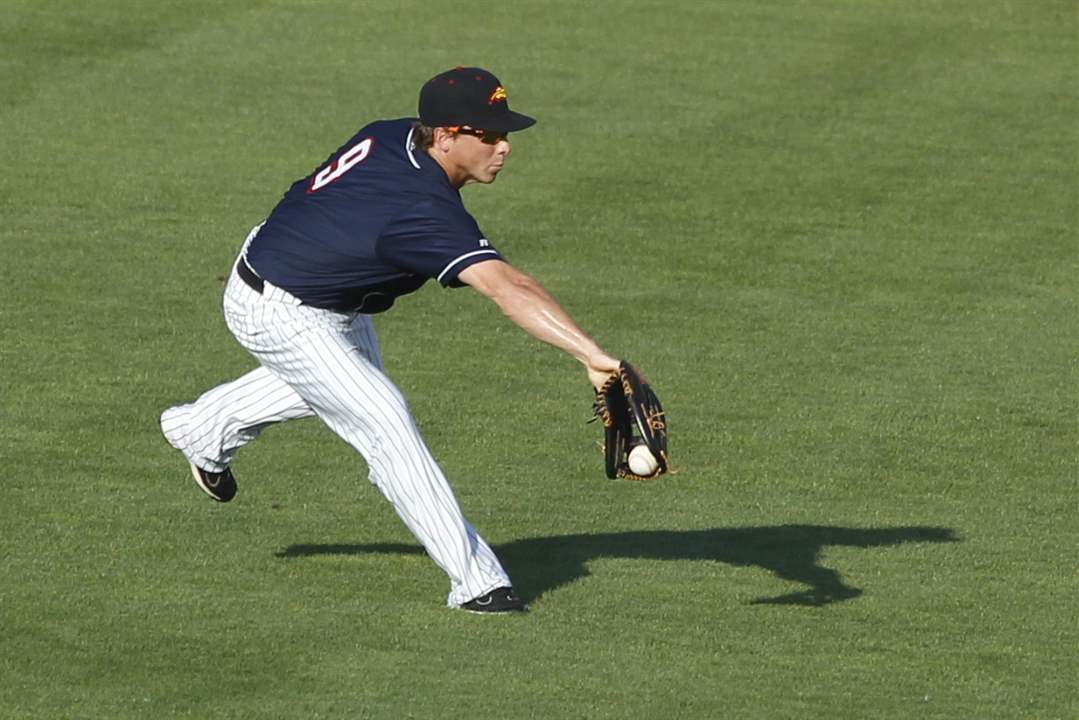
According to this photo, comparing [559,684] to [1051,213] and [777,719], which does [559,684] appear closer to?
[777,719]

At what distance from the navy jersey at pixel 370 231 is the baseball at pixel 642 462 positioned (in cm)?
75

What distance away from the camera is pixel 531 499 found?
8.42 meters

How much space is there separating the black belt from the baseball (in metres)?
1.48

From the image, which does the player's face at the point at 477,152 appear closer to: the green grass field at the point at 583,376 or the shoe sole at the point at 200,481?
the green grass field at the point at 583,376

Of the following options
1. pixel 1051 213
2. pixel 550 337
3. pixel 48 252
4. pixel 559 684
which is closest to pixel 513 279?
pixel 550 337

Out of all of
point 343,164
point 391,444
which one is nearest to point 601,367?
point 391,444

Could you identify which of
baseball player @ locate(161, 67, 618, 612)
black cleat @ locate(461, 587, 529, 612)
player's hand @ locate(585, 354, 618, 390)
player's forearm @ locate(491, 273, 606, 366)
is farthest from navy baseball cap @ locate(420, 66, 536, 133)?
black cleat @ locate(461, 587, 529, 612)

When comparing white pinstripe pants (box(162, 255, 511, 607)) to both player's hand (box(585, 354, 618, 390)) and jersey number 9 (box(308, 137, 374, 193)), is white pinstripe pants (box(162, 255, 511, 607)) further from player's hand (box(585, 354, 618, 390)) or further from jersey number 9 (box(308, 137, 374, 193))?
player's hand (box(585, 354, 618, 390))

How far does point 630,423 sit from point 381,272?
103cm

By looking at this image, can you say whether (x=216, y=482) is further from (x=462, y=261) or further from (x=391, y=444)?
(x=462, y=261)

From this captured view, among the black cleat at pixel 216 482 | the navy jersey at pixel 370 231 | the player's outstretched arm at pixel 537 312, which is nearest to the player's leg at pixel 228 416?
the black cleat at pixel 216 482

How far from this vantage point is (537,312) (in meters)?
6.50

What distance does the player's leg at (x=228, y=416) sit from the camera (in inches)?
303

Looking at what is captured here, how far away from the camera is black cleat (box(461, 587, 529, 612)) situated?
704 centimetres
